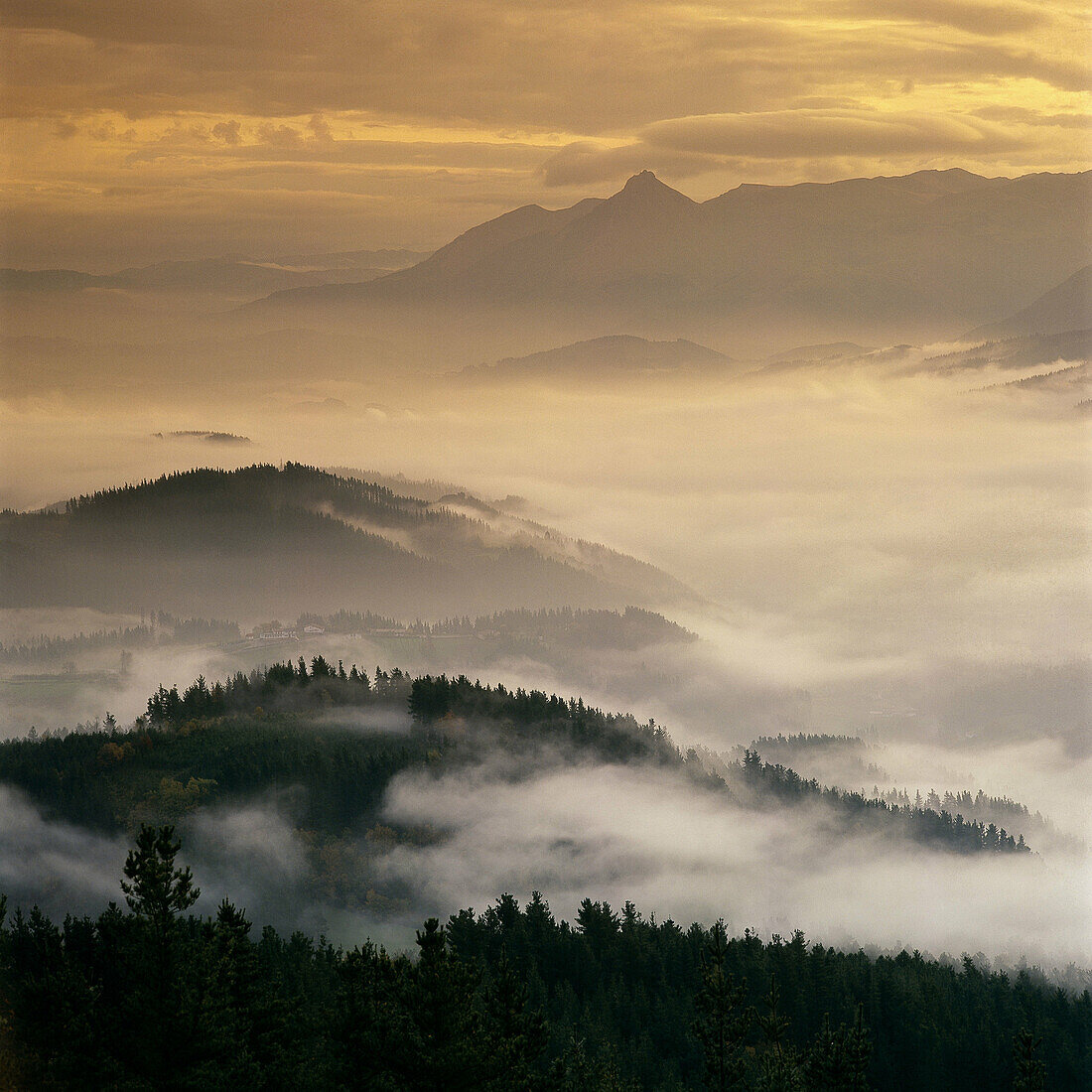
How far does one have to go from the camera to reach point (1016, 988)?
150 metres

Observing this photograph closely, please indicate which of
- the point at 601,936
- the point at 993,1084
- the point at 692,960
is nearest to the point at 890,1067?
the point at 993,1084

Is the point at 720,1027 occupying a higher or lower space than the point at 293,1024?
lower

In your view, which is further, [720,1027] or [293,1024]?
[293,1024]

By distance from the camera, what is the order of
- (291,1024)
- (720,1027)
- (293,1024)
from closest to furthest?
(720,1027), (291,1024), (293,1024)

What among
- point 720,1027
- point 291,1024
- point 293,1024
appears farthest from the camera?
point 293,1024

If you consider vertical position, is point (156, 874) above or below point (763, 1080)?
above

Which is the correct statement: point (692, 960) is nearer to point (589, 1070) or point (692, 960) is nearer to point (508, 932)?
point (508, 932)

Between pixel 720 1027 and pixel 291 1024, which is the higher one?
pixel 291 1024

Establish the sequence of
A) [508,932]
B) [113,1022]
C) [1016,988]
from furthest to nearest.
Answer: [1016,988] → [508,932] → [113,1022]

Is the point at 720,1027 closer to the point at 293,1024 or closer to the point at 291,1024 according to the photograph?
the point at 291,1024

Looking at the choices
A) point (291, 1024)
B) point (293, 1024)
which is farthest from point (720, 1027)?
point (293, 1024)

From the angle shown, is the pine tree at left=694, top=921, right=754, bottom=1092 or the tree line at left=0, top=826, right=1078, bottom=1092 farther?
the pine tree at left=694, top=921, right=754, bottom=1092

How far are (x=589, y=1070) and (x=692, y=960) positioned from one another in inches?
2380

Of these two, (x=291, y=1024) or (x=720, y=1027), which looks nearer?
(x=720, y=1027)
